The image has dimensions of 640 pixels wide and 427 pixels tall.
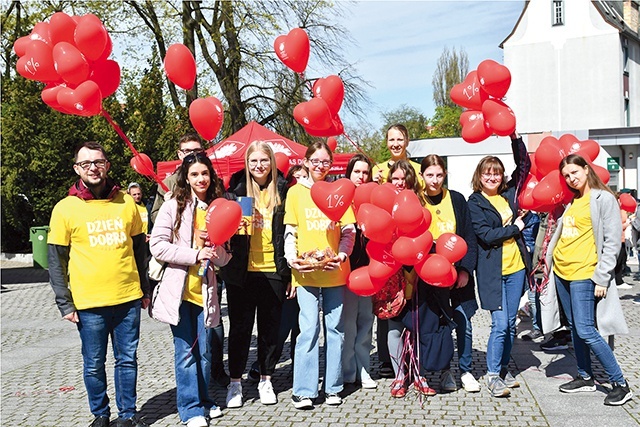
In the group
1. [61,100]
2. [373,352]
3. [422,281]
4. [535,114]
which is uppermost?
[535,114]

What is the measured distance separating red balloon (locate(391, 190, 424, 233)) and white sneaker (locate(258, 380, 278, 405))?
5.68 feet

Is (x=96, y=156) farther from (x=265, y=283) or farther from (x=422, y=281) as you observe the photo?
(x=422, y=281)

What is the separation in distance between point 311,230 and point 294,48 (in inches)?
68.0

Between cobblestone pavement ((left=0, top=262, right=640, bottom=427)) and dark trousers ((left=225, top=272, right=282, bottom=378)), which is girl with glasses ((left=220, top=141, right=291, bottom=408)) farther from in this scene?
cobblestone pavement ((left=0, top=262, right=640, bottom=427))

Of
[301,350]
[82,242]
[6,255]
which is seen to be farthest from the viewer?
[6,255]

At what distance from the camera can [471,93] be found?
5.64m

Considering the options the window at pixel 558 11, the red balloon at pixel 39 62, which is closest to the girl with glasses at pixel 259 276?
the red balloon at pixel 39 62

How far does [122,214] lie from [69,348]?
364 cm

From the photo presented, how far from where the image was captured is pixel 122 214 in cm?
466

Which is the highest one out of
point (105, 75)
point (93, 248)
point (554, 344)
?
point (105, 75)

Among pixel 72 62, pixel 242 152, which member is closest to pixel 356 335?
pixel 72 62

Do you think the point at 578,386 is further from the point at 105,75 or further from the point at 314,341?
the point at 105,75

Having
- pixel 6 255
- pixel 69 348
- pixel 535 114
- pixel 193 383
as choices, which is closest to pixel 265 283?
pixel 193 383

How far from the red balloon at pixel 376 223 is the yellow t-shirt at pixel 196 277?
1.16 m
